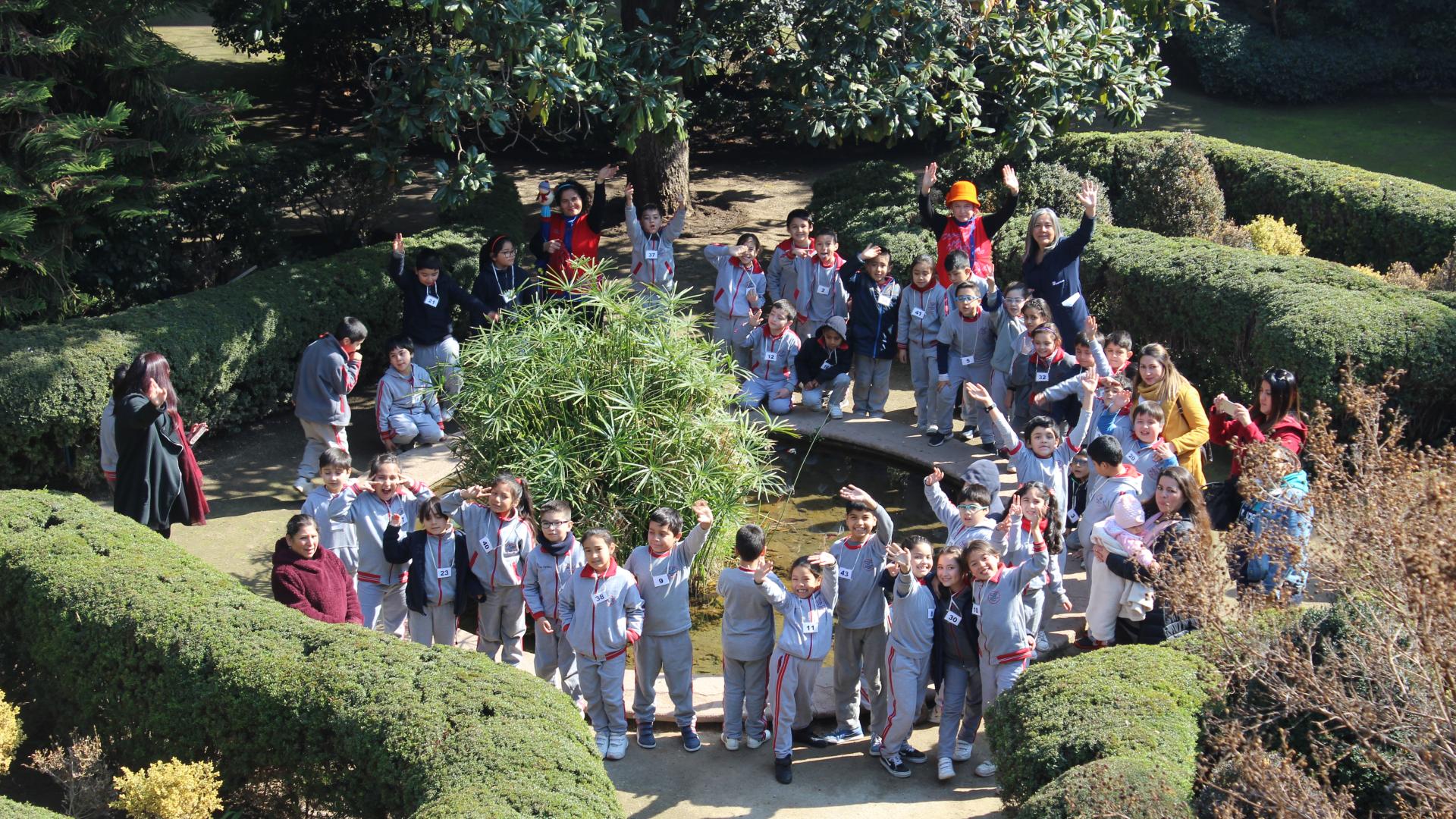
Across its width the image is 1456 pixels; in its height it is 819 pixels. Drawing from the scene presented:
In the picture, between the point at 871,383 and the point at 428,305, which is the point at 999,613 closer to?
the point at 871,383

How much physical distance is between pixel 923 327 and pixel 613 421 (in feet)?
10.5

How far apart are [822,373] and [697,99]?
8.01 metres

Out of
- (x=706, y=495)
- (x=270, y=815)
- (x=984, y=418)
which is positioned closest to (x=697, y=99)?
(x=984, y=418)

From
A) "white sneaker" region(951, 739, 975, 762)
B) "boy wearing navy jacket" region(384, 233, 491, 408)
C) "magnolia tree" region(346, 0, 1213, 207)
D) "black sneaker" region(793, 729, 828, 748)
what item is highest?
"magnolia tree" region(346, 0, 1213, 207)

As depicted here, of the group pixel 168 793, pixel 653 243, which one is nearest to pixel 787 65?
pixel 653 243

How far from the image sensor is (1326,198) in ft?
41.1

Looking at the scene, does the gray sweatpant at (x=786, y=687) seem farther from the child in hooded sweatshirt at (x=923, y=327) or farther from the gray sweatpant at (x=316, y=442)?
the gray sweatpant at (x=316, y=442)

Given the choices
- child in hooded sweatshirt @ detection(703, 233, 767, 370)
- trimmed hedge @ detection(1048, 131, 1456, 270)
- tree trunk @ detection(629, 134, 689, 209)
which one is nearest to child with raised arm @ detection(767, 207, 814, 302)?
child in hooded sweatshirt @ detection(703, 233, 767, 370)

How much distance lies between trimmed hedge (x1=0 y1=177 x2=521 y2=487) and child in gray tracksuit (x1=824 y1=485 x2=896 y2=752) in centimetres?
533

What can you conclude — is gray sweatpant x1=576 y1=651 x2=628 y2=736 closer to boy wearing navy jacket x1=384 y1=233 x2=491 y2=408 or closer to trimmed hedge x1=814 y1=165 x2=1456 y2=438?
boy wearing navy jacket x1=384 y1=233 x2=491 y2=408

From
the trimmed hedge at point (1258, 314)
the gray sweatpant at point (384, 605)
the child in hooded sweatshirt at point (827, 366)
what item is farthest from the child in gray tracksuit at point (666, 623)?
the trimmed hedge at point (1258, 314)

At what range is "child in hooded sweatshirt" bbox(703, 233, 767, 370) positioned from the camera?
10547 mm

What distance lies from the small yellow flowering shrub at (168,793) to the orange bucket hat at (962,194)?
23.8ft

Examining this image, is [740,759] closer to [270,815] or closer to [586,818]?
[586,818]
